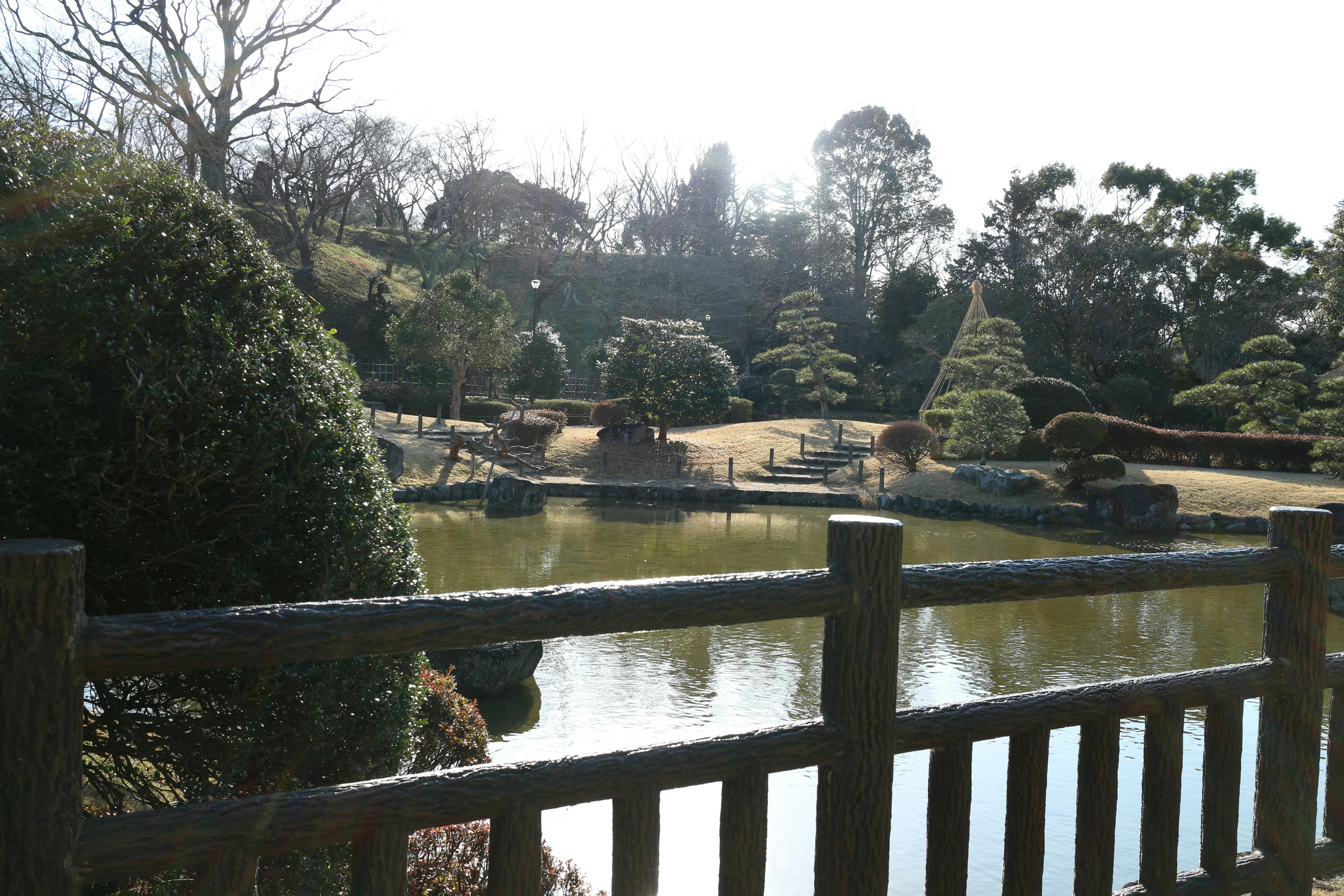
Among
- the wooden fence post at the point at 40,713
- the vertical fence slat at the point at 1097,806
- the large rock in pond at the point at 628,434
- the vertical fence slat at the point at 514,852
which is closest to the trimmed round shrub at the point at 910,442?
the large rock in pond at the point at 628,434

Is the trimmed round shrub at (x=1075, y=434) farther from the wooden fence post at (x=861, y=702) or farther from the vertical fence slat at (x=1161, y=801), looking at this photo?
the wooden fence post at (x=861, y=702)

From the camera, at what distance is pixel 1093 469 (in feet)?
54.6

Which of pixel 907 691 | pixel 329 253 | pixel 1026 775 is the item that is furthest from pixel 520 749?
pixel 329 253

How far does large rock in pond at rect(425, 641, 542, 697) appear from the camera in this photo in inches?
227

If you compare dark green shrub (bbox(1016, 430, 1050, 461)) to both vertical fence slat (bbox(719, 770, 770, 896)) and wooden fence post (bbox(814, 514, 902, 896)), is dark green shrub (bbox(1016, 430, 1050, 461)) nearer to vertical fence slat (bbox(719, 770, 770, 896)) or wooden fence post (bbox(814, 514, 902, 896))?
wooden fence post (bbox(814, 514, 902, 896))

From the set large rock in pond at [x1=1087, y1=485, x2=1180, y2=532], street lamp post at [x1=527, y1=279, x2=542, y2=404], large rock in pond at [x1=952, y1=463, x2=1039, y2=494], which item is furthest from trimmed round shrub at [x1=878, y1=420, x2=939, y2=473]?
street lamp post at [x1=527, y1=279, x2=542, y2=404]

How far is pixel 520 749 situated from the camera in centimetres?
512

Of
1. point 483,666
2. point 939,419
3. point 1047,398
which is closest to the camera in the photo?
point 483,666

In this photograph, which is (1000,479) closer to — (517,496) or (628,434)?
(628,434)

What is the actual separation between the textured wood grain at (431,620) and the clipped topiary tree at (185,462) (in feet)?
2.98

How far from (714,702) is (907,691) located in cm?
145

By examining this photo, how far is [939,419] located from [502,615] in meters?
22.3

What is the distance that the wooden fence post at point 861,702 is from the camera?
1.79 metres

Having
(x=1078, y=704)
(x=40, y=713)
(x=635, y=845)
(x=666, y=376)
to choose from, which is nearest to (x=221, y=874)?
(x=40, y=713)
